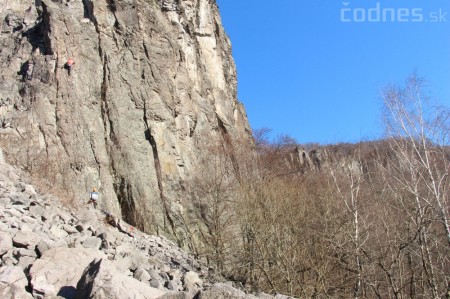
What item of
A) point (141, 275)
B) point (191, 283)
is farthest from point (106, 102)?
point (141, 275)

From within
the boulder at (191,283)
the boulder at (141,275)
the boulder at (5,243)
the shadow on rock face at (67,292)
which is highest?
the boulder at (5,243)

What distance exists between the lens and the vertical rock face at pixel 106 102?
53.0ft

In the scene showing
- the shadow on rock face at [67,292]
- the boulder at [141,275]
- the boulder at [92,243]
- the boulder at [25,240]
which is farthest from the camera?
the boulder at [92,243]

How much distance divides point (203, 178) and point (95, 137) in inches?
194

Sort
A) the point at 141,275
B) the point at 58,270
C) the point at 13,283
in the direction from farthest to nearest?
the point at 141,275 → the point at 58,270 → the point at 13,283

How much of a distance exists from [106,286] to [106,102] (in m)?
15.5

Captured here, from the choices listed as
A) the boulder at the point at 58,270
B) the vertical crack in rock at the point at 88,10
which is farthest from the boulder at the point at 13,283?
the vertical crack in rock at the point at 88,10

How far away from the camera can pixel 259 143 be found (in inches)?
1467

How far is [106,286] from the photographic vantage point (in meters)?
4.05

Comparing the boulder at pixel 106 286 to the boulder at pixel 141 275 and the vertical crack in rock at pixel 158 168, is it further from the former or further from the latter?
the vertical crack in rock at pixel 158 168

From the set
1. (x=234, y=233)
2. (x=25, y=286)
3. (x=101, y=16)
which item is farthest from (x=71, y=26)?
(x=25, y=286)

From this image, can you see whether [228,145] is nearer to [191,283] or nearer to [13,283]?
[191,283]

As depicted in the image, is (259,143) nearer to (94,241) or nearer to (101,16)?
(101,16)

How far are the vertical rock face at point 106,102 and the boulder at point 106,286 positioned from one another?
971 cm
